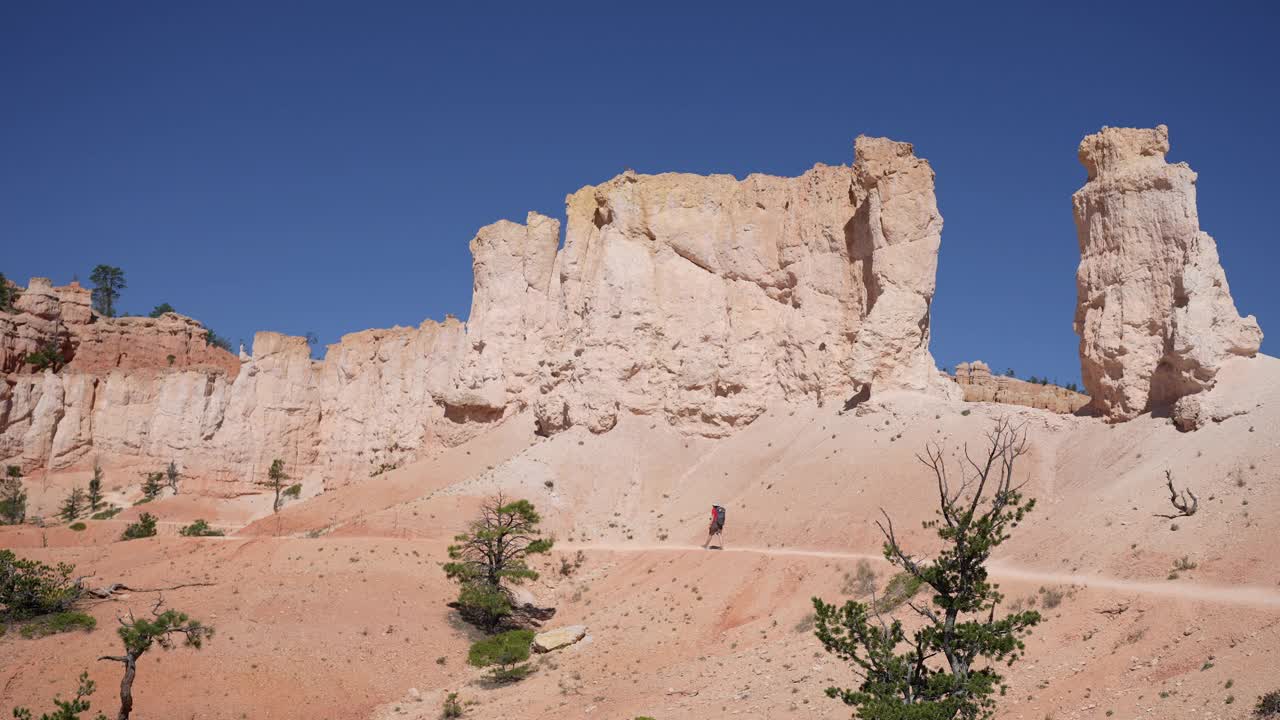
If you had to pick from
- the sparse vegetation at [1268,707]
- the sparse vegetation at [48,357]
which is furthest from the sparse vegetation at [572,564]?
the sparse vegetation at [48,357]

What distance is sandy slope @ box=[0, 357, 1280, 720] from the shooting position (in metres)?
16.0

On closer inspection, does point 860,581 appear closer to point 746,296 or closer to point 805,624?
point 805,624

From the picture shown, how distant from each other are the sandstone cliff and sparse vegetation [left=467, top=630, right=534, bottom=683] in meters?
25.7

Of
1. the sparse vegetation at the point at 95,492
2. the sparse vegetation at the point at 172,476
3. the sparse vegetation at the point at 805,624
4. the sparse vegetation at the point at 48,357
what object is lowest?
the sparse vegetation at the point at 805,624

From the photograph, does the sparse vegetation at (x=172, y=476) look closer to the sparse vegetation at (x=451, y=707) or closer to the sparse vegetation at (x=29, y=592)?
the sparse vegetation at (x=29, y=592)

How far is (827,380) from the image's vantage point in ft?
119

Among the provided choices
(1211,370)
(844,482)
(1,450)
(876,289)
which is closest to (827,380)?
(876,289)

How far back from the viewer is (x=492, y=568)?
2636 centimetres

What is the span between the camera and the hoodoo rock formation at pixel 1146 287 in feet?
84.3

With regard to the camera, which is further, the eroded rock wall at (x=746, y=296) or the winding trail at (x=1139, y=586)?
the eroded rock wall at (x=746, y=296)

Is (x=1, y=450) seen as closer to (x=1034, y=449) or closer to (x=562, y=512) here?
(x=562, y=512)

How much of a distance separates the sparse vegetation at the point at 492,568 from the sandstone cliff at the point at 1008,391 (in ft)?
75.1

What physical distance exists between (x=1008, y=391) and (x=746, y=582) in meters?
30.8

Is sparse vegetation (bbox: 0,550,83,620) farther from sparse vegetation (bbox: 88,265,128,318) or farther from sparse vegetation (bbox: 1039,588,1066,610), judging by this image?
sparse vegetation (bbox: 88,265,128,318)
